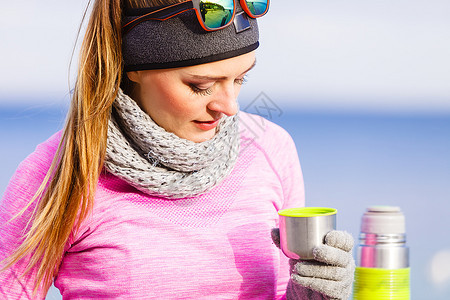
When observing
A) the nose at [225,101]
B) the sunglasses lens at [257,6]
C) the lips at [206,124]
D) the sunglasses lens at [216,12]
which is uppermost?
the sunglasses lens at [257,6]

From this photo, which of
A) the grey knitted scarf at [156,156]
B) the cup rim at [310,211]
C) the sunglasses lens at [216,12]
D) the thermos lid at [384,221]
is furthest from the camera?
the grey knitted scarf at [156,156]

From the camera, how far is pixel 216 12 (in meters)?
1.67

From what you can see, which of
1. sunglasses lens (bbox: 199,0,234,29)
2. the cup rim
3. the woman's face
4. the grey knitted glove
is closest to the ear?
the woman's face

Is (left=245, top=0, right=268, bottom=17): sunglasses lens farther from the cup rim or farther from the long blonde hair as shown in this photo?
the cup rim

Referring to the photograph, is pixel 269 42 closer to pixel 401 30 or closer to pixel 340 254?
pixel 401 30

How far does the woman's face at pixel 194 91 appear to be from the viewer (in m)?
Answer: 1.69

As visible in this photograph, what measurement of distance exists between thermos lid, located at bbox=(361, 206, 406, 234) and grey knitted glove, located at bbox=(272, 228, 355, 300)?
8 centimetres

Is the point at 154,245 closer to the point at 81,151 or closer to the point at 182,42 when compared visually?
the point at 81,151

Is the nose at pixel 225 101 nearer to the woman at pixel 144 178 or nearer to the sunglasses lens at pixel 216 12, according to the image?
the woman at pixel 144 178

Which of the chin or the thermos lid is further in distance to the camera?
the chin

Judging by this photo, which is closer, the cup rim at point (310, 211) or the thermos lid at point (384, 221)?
the thermos lid at point (384, 221)

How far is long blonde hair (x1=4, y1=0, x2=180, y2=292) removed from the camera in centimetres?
171

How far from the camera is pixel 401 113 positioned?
7.31 meters

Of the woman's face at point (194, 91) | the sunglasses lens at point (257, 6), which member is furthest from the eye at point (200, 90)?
the sunglasses lens at point (257, 6)
